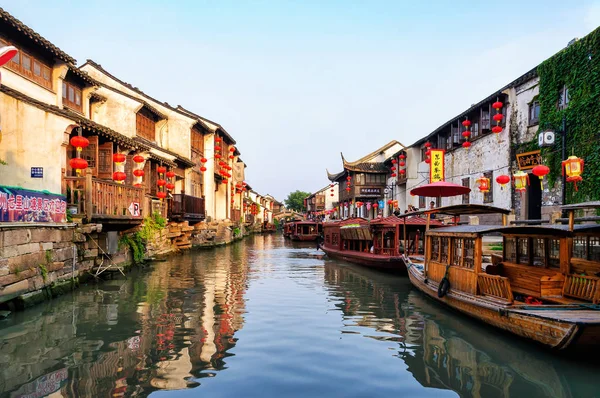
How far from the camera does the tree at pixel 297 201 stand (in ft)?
337

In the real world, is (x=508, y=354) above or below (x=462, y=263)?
below

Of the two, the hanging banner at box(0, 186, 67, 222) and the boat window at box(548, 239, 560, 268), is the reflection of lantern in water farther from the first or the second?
the hanging banner at box(0, 186, 67, 222)

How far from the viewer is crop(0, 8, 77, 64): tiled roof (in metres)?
12.3

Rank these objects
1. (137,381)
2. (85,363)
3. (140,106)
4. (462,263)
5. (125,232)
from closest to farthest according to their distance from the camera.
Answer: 1. (137,381)
2. (85,363)
3. (462,263)
4. (125,232)
5. (140,106)

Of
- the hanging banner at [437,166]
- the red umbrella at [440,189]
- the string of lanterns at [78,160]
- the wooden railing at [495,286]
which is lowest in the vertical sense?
the wooden railing at [495,286]

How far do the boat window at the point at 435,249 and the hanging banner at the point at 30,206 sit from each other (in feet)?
33.7

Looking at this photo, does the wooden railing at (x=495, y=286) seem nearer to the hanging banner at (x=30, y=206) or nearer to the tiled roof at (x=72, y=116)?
the hanging banner at (x=30, y=206)

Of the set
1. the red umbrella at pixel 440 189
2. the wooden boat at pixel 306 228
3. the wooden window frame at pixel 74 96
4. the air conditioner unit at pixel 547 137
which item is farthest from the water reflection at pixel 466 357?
the wooden boat at pixel 306 228

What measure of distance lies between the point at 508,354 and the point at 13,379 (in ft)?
25.3

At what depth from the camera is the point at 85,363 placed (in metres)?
6.65

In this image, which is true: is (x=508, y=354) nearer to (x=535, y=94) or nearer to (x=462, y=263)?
(x=462, y=263)

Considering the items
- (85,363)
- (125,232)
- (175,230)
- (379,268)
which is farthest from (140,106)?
(85,363)

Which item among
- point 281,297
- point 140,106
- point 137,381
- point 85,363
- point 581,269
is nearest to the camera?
point 137,381

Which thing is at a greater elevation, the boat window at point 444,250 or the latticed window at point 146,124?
the latticed window at point 146,124
